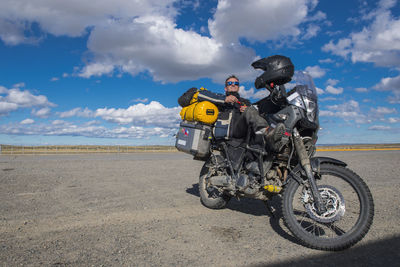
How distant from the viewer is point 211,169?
490 centimetres

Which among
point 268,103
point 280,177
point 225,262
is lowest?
point 225,262

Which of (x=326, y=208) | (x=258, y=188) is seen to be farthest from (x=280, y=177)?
(x=326, y=208)

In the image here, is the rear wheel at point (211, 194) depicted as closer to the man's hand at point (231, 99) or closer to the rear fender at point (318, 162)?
the man's hand at point (231, 99)

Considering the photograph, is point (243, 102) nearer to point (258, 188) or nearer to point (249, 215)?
point (258, 188)

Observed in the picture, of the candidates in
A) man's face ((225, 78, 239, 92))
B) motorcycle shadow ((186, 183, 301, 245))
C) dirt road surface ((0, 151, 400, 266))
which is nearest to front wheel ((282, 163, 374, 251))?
dirt road surface ((0, 151, 400, 266))

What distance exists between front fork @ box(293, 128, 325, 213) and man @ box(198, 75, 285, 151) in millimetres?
206

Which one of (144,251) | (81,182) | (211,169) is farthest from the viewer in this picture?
(81,182)

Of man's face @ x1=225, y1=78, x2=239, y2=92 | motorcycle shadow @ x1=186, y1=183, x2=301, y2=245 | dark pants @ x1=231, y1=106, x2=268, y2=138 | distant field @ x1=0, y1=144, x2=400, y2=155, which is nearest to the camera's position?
motorcycle shadow @ x1=186, y1=183, x2=301, y2=245

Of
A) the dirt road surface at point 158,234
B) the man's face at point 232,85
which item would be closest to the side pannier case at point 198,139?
the man's face at point 232,85

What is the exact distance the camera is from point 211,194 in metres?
4.89

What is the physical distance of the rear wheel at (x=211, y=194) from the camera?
188 inches

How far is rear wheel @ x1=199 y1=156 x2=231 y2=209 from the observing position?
15.7 ft

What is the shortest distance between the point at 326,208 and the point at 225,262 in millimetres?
1315

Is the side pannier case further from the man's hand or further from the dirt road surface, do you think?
the dirt road surface
